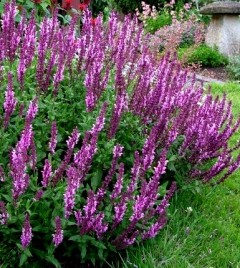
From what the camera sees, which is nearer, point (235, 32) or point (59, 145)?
point (59, 145)

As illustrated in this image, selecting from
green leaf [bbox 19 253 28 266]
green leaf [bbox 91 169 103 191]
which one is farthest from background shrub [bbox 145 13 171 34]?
green leaf [bbox 19 253 28 266]

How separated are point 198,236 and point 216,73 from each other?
6852mm

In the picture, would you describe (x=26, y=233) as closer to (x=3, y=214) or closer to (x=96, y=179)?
(x=3, y=214)

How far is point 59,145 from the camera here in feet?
9.98

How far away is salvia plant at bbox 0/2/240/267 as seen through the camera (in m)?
2.42

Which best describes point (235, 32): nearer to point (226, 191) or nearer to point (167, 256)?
point (226, 191)

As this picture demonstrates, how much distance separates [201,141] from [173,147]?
0.26 m

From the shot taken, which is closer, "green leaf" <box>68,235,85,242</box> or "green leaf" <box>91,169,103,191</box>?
"green leaf" <box>68,235,85,242</box>

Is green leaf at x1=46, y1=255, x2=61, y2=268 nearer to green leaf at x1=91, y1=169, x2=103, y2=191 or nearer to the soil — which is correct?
green leaf at x1=91, y1=169, x2=103, y2=191

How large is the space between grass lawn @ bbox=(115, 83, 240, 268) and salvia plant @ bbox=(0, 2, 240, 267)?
0.54 ft

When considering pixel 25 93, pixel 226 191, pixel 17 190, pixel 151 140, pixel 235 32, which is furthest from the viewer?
pixel 235 32

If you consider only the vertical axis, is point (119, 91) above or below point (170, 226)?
above

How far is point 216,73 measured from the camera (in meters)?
9.62

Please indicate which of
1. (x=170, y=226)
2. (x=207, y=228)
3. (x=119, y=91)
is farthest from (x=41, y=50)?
(x=207, y=228)
